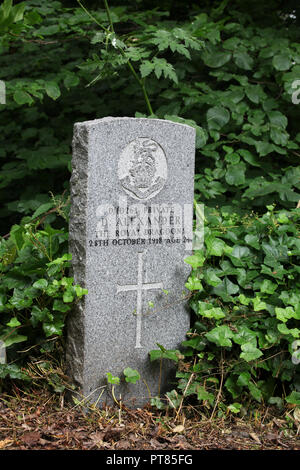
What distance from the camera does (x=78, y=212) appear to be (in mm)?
2703

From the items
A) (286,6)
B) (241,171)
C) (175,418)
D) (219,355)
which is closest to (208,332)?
(219,355)

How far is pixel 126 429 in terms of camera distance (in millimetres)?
2623

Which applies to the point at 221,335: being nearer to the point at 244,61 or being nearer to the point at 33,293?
the point at 33,293

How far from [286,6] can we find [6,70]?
2636 millimetres

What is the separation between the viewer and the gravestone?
2.69 m

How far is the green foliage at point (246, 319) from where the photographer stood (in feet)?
9.05

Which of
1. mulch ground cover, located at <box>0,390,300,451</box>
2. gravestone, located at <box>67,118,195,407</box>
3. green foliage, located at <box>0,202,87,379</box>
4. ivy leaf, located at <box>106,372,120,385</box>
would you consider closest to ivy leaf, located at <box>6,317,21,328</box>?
green foliage, located at <box>0,202,87,379</box>

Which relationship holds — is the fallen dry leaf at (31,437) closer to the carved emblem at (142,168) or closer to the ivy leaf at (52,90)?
the carved emblem at (142,168)

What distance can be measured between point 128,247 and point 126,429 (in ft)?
2.98

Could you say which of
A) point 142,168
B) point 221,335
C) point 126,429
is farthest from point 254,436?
point 142,168

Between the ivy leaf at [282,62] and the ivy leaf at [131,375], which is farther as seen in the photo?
the ivy leaf at [282,62]

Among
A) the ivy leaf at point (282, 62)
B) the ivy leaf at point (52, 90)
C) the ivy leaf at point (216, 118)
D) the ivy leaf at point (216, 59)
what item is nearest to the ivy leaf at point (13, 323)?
the ivy leaf at point (52, 90)

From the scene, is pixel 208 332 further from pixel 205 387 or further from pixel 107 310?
pixel 107 310

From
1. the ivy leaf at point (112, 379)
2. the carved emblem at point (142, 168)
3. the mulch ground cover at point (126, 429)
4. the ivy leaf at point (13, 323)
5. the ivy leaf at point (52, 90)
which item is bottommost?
the mulch ground cover at point (126, 429)
